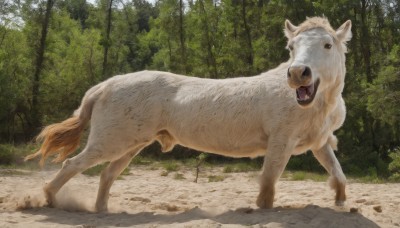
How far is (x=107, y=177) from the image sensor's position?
6758 mm

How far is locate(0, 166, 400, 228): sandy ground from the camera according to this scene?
5020mm

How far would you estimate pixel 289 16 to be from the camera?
1734 cm

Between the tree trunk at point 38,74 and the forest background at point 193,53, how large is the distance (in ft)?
0.14

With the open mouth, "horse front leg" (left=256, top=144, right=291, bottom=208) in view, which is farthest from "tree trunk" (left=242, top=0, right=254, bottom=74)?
the open mouth

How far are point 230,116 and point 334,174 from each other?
1.50 m

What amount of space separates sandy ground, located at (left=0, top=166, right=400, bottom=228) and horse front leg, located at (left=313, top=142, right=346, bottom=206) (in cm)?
15

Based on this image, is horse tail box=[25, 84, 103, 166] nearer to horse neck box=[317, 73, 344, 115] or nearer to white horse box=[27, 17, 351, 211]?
white horse box=[27, 17, 351, 211]

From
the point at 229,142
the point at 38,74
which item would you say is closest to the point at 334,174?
the point at 229,142

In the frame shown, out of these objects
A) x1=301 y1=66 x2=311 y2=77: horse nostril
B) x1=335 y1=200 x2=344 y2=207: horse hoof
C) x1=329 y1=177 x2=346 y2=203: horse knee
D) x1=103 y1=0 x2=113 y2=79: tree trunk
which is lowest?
x1=335 y1=200 x2=344 y2=207: horse hoof

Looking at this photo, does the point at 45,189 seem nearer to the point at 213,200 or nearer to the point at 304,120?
the point at 213,200

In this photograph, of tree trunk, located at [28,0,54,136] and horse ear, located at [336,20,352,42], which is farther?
tree trunk, located at [28,0,54,136]

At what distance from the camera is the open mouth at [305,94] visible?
4966 mm

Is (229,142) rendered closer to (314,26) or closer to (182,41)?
(314,26)

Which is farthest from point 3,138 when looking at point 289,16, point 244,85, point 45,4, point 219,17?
point 244,85
